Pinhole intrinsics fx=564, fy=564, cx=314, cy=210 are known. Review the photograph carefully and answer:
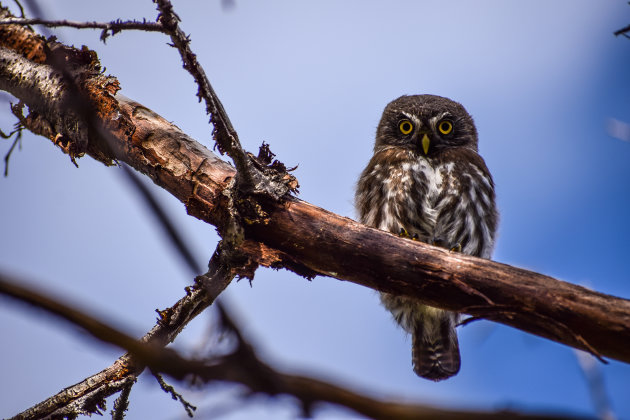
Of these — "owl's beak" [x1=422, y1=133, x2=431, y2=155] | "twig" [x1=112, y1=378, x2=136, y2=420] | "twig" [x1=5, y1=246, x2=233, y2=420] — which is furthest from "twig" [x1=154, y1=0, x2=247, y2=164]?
"owl's beak" [x1=422, y1=133, x2=431, y2=155]

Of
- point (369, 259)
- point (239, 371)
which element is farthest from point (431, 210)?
point (239, 371)

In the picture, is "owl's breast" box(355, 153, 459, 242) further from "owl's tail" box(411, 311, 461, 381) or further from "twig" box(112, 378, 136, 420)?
"twig" box(112, 378, 136, 420)

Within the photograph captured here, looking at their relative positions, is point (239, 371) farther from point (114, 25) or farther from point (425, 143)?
point (425, 143)

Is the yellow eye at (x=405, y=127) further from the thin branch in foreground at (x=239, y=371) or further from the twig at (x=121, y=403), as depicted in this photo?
the thin branch in foreground at (x=239, y=371)

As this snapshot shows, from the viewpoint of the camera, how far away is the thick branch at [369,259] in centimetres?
260

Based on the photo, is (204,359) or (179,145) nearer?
(204,359)

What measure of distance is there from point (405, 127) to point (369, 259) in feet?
8.42

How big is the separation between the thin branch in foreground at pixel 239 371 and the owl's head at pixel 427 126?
4.18 metres

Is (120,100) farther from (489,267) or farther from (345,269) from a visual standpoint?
(489,267)

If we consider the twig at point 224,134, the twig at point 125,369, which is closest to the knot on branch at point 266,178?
the twig at point 224,134

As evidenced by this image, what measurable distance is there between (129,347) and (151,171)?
2.64 meters

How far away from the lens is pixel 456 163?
4637 mm

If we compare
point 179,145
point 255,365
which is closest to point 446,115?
point 179,145

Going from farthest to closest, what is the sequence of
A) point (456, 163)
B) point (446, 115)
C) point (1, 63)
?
1. point (446, 115)
2. point (456, 163)
3. point (1, 63)
